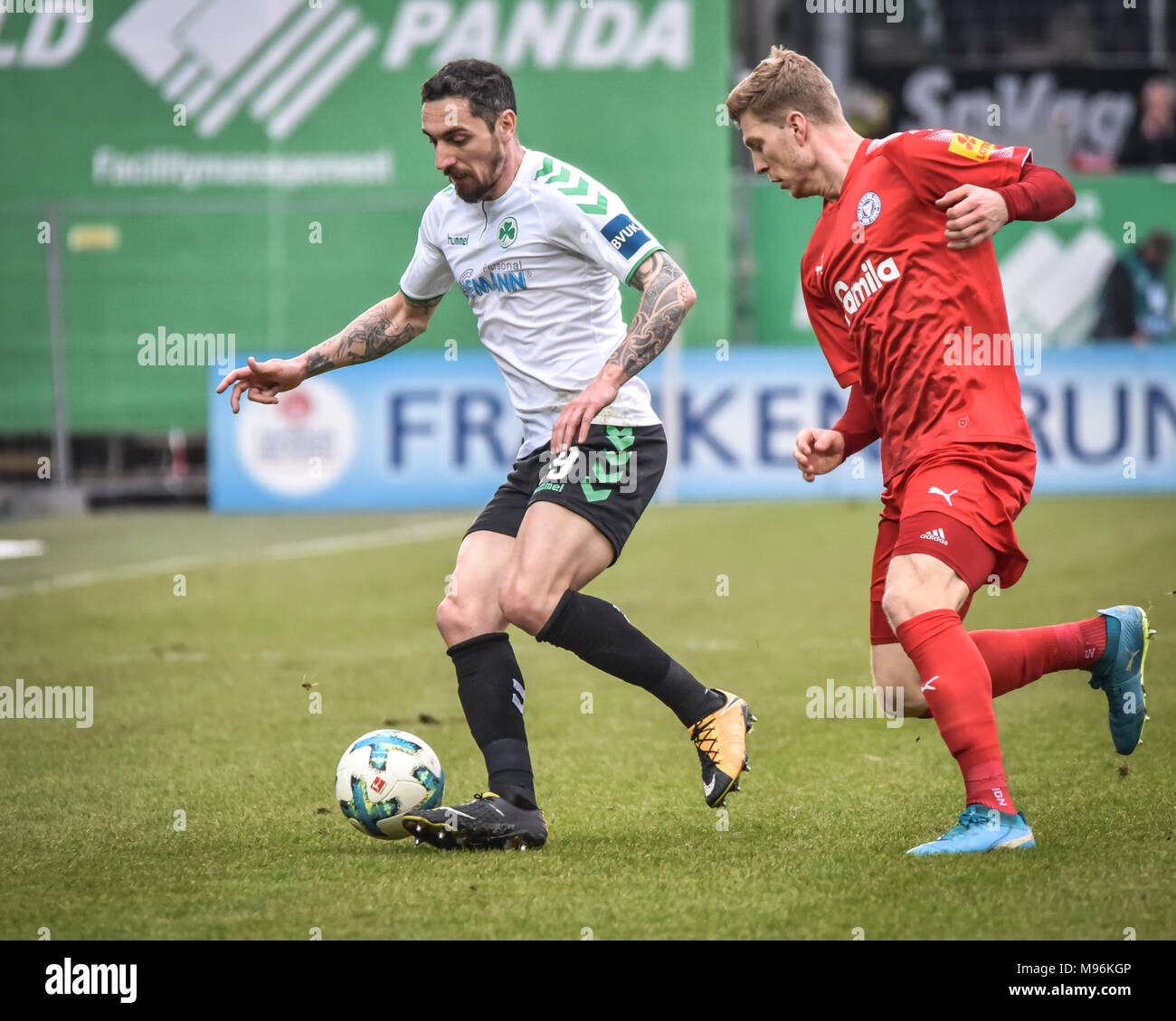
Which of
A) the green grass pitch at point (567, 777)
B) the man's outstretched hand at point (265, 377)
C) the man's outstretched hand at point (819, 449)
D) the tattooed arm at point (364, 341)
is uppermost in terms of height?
the tattooed arm at point (364, 341)

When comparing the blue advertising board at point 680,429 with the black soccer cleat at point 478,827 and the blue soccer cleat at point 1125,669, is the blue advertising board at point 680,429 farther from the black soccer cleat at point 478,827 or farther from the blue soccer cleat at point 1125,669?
the black soccer cleat at point 478,827

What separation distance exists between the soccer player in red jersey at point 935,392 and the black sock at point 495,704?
104 centimetres

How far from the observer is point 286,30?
18.3m

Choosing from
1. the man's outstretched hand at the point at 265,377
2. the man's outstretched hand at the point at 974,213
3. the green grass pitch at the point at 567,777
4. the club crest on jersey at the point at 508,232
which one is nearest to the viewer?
the green grass pitch at the point at 567,777

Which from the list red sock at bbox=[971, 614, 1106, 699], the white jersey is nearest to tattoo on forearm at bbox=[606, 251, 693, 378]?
the white jersey

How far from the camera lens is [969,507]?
171 inches

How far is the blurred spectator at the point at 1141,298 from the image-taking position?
17859mm

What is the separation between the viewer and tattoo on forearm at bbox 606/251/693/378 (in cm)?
470

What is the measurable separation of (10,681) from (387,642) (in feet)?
6.62

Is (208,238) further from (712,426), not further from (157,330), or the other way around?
(712,426)

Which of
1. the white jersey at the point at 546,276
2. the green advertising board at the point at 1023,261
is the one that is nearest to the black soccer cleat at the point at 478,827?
the white jersey at the point at 546,276

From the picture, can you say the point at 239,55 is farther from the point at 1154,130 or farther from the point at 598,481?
the point at 598,481

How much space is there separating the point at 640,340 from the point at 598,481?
17.8 inches

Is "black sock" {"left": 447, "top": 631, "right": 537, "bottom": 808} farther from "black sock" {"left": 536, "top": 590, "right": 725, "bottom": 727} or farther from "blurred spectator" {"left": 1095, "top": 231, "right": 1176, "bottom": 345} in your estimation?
"blurred spectator" {"left": 1095, "top": 231, "right": 1176, "bottom": 345}
